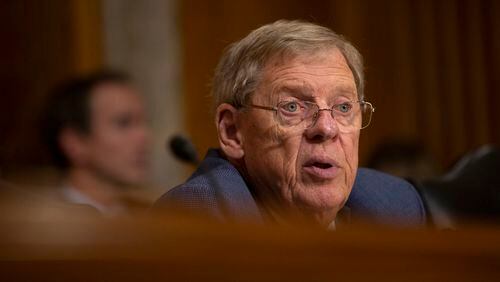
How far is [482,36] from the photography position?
3688 millimetres

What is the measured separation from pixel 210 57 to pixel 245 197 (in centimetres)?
220

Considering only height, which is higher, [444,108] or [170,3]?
[170,3]

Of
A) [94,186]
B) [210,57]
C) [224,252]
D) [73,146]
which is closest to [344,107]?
[224,252]

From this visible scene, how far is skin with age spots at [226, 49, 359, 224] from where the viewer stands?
161 cm

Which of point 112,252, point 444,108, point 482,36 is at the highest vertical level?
point 112,252

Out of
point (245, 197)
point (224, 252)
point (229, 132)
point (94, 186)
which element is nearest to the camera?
point (224, 252)

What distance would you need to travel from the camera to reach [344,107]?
1.66 meters

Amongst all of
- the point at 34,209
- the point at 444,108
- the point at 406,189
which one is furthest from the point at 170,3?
the point at 34,209

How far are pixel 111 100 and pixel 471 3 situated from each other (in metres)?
1.54

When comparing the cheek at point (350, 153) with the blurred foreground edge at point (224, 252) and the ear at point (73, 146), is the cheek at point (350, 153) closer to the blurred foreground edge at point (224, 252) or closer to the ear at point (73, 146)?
the blurred foreground edge at point (224, 252)

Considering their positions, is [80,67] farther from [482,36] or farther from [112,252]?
[112,252]

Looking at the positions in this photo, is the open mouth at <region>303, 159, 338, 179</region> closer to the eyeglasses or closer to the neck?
the eyeglasses

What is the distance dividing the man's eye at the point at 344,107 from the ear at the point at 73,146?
1636mm

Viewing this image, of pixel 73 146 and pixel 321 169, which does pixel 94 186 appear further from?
pixel 321 169
